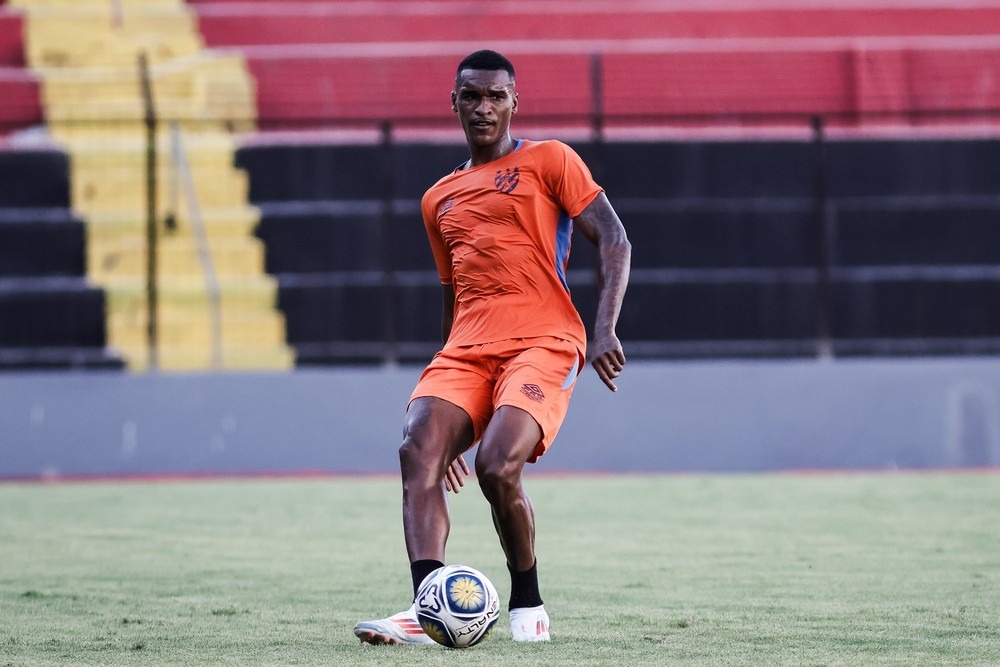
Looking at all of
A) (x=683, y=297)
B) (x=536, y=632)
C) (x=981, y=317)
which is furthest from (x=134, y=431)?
(x=536, y=632)

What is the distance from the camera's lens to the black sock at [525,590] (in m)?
4.89

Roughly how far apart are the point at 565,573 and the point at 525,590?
71.2 inches

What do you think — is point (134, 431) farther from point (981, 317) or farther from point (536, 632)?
point (536, 632)

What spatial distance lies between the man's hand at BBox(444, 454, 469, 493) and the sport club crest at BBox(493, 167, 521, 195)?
0.88m

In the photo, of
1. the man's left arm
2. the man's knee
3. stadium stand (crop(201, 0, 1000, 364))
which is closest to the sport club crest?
the man's left arm

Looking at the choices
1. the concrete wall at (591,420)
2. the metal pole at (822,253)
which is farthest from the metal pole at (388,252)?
the metal pole at (822,253)

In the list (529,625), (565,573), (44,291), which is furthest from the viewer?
(44,291)

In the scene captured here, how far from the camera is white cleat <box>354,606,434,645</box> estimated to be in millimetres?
4797

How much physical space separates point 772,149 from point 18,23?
366 inches

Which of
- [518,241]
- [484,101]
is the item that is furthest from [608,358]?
[484,101]

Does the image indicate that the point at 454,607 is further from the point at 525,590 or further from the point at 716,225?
the point at 716,225

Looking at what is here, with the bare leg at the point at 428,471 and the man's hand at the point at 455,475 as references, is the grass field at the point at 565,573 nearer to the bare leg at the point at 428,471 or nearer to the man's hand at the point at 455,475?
the bare leg at the point at 428,471

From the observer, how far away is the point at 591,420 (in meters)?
12.9

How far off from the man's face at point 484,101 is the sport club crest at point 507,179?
0.11m
